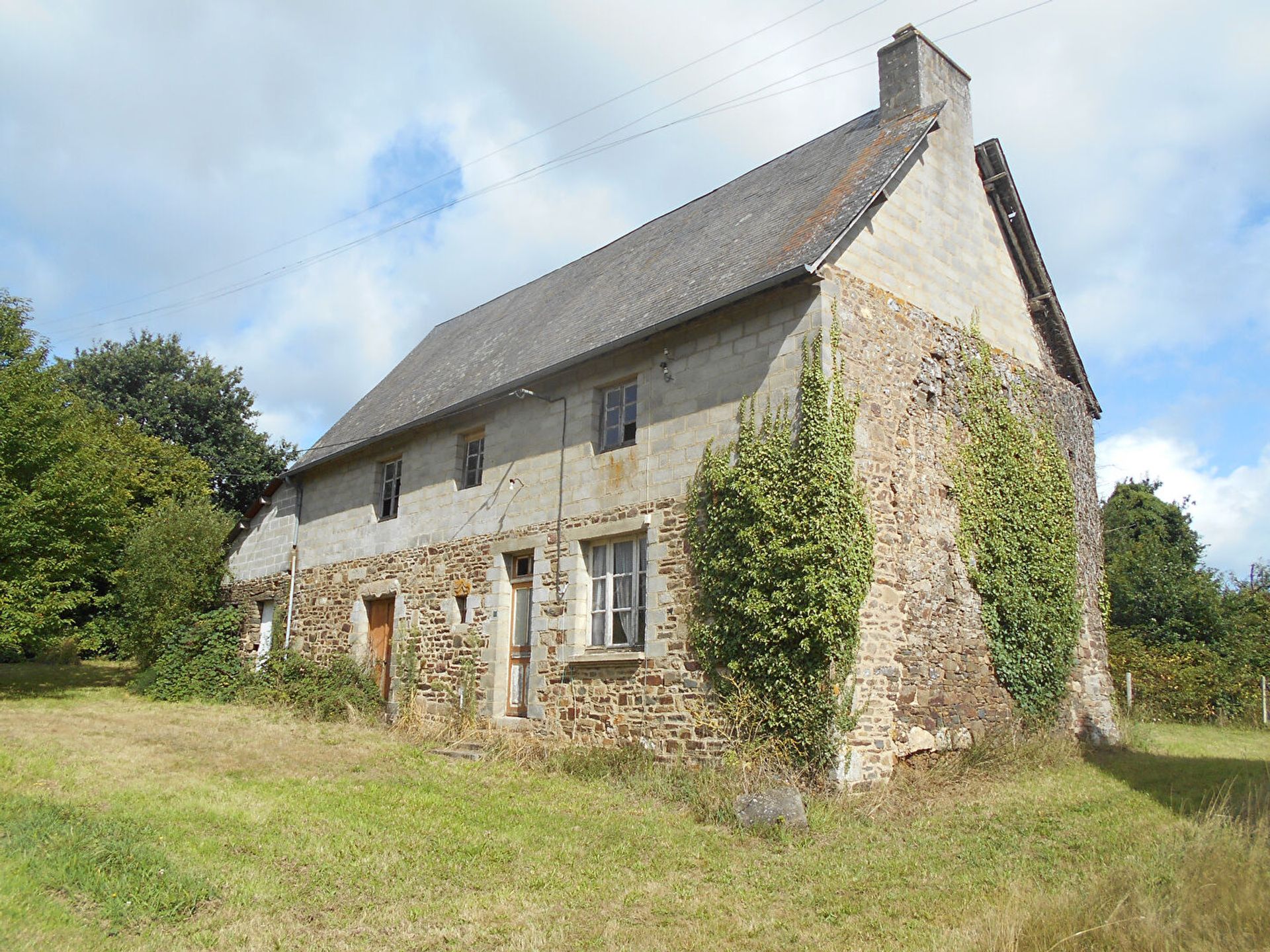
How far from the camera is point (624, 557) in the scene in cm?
1159

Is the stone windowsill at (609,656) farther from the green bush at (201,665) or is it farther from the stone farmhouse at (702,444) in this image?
the green bush at (201,665)

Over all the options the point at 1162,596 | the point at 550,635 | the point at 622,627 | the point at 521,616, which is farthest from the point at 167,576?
the point at 1162,596

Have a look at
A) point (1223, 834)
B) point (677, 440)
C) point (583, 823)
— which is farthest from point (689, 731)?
point (1223, 834)

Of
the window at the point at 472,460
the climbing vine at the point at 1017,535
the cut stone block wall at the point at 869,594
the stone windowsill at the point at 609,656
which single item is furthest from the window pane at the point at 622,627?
the climbing vine at the point at 1017,535

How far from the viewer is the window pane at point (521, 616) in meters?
12.9

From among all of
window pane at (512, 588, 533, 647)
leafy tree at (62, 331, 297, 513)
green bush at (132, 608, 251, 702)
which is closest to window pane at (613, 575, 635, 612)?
window pane at (512, 588, 533, 647)

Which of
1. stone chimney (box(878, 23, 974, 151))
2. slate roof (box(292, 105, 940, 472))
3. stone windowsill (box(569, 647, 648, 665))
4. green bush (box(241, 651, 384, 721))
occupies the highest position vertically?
Answer: stone chimney (box(878, 23, 974, 151))

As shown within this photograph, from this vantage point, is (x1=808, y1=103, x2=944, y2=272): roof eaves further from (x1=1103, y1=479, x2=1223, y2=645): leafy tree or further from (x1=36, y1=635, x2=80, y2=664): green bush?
(x1=36, y1=635, x2=80, y2=664): green bush

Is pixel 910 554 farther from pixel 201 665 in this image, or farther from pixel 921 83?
pixel 201 665

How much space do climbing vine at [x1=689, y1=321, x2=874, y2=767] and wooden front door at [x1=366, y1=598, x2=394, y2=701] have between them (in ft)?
22.6

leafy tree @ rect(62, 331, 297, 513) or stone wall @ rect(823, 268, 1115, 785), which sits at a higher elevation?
leafy tree @ rect(62, 331, 297, 513)

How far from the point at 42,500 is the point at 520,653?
858cm

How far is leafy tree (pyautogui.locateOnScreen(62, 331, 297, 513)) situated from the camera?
1172 inches

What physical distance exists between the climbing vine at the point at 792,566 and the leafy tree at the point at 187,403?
79.7 ft
